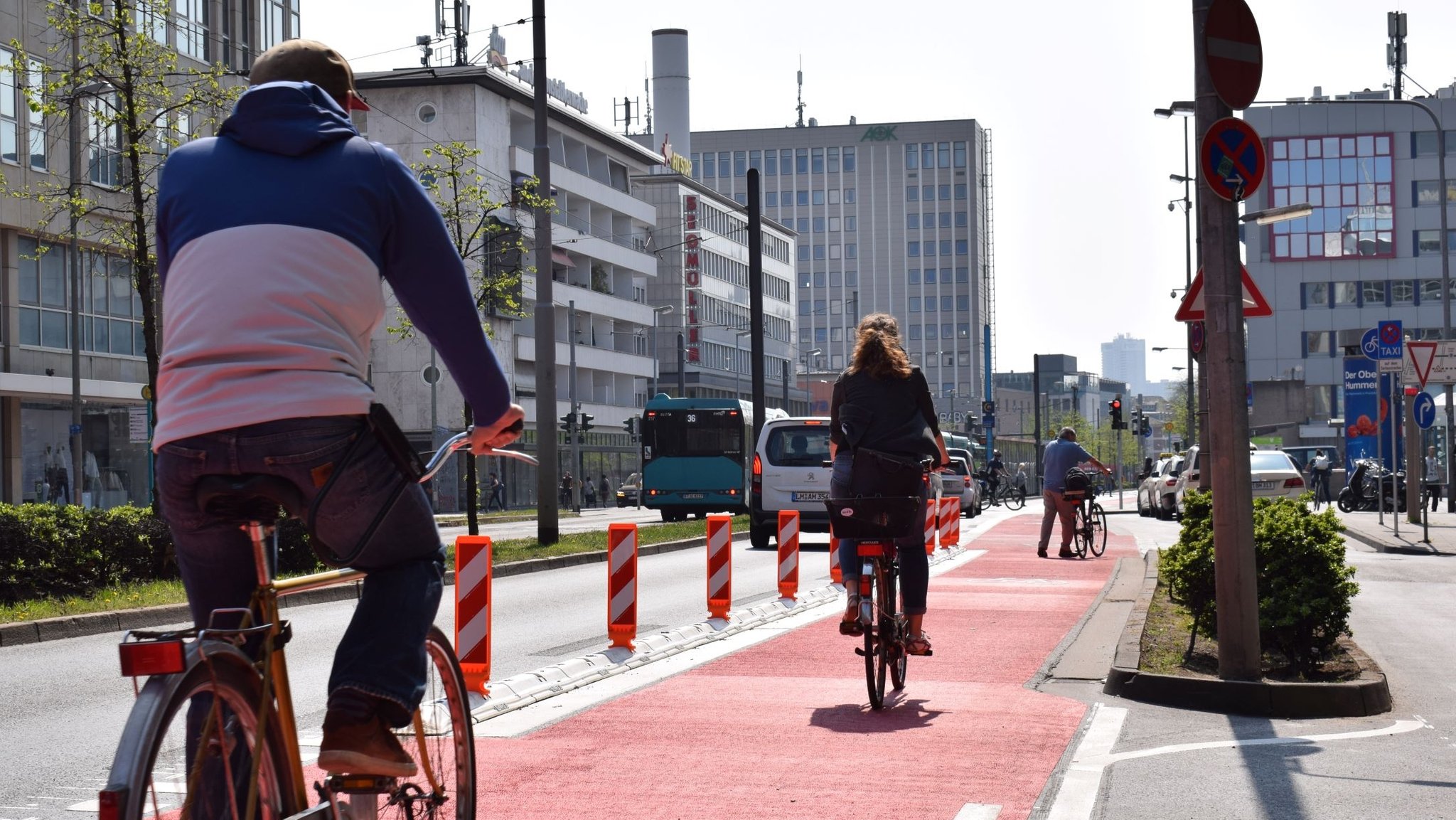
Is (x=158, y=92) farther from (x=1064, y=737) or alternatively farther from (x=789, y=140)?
(x=789, y=140)

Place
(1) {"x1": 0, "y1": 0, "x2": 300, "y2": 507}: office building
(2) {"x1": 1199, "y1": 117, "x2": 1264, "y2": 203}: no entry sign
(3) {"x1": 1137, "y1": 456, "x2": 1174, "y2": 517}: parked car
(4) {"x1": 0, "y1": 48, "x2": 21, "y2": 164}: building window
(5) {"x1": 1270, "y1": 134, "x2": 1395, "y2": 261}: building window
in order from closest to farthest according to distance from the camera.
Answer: (2) {"x1": 1199, "y1": 117, "x2": 1264, "y2": 203}: no entry sign, (4) {"x1": 0, "y1": 48, "x2": 21, "y2": 164}: building window, (1) {"x1": 0, "y1": 0, "x2": 300, "y2": 507}: office building, (3) {"x1": 1137, "y1": 456, "x2": 1174, "y2": 517}: parked car, (5) {"x1": 1270, "y1": 134, "x2": 1395, "y2": 261}: building window

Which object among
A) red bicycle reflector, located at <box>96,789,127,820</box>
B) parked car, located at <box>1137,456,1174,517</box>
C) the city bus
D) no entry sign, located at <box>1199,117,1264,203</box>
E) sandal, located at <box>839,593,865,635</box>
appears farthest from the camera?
the city bus

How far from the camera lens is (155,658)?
2.91m

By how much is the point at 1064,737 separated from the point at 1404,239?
9857 centimetres

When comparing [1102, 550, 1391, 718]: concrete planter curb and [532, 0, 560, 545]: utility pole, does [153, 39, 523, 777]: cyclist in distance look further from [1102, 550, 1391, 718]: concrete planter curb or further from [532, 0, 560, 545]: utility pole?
[532, 0, 560, 545]: utility pole

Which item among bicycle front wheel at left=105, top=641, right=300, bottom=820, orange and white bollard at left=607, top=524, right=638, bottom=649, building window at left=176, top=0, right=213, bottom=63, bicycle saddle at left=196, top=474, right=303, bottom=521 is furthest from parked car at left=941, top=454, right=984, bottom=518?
bicycle front wheel at left=105, top=641, right=300, bottom=820

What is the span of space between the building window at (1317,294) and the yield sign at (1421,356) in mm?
74895

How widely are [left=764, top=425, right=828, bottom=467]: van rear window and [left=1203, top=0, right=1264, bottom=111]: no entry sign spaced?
59.2 feet

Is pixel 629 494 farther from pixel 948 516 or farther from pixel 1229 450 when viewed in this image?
pixel 1229 450

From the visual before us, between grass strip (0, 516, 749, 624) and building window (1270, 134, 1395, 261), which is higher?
building window (1270, 134, 1395, 261)

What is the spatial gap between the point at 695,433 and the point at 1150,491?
12.5 m

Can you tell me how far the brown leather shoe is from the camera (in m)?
3.41

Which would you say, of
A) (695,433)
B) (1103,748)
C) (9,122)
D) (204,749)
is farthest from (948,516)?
(9,122)

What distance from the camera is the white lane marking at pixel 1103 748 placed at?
590cm
